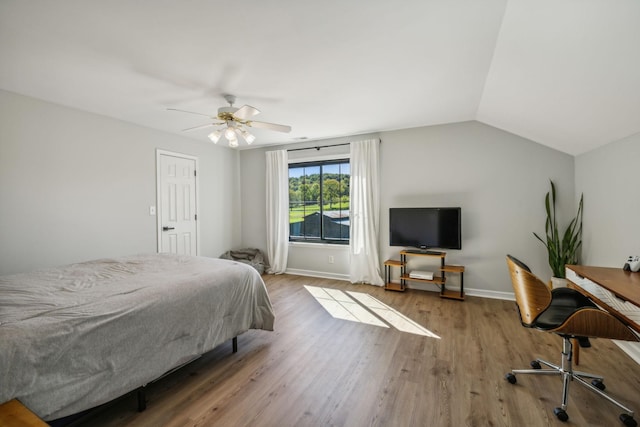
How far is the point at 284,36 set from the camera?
6.25 ft

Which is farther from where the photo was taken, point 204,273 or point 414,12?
point 204,273

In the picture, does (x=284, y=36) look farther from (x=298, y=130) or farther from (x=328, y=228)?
(x=328, y=228)

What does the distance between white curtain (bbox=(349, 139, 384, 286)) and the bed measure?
225 centimetres

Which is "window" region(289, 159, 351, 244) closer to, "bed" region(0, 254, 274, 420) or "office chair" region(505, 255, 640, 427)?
"bed" region(0, 254, 274, 420)

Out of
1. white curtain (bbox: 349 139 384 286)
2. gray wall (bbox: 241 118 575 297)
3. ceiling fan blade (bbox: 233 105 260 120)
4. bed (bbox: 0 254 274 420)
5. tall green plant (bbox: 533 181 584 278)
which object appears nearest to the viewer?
bed (bbox: 0 254 274 420)

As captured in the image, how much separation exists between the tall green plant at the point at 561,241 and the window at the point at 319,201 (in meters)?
2.79

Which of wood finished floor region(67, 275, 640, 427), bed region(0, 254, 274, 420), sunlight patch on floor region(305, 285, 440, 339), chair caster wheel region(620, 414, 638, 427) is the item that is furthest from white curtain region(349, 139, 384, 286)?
chair caster wheel region(620, 414, 638, 427)

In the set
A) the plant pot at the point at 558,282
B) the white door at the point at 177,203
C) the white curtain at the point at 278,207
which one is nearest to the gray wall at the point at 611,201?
the plant pot at the point at 558,282

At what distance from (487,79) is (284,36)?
194 centimetres

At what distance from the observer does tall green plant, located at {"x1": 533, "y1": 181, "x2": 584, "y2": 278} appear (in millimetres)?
3299

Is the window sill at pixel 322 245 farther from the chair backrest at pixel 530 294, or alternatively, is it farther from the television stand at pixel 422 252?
the chair backrest at pixel 530 294

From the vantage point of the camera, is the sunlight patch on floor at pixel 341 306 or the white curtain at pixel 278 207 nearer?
the sunlight patch on floor at pixel 341 306

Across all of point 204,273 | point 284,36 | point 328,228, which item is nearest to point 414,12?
point 284,36

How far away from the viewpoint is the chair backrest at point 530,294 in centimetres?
180
